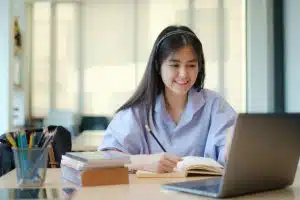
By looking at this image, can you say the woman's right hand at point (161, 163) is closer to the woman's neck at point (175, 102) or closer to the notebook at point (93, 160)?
the notebook at point (93, 160)

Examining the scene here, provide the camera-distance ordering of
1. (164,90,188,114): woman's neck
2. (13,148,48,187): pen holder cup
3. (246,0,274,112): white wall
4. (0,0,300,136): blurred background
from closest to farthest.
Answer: (13,148,48,187): pen holder cup → (164,90,188,114): woman's neck → (246,0,274,112): white wall → (0,0,300,136): blurred background

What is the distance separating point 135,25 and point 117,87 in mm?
586

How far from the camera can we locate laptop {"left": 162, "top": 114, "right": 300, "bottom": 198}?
2.93 ft

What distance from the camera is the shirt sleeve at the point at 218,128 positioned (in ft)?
5.47

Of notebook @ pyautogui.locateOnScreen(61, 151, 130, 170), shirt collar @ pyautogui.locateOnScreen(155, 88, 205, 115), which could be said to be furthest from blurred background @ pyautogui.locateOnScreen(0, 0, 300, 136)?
notebook @ pyautogui.locateOnScreen(61, 151, 130, 170)

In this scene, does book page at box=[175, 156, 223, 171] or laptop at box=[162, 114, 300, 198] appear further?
book page at box=[175, 156, 223, 171]

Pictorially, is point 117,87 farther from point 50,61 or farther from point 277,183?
point 277,183

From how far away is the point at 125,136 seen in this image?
1.67m

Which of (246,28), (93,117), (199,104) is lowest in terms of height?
(93,117)

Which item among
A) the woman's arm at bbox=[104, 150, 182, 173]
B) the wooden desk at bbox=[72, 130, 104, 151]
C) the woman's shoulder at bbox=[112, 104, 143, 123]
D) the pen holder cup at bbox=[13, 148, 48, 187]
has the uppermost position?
the woman's shoulder at bbox=[112, 104, 143, 123]

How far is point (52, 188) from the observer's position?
3.56ft

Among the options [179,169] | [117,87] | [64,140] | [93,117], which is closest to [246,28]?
[117,87]

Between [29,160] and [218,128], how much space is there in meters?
0.81

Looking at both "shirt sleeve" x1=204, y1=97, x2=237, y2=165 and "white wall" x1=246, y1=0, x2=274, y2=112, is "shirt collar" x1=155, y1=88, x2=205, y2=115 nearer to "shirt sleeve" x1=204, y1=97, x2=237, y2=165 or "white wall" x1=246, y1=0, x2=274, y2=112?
"shirt sleeve" x1=204, y1=97, x2=237, y2=165
